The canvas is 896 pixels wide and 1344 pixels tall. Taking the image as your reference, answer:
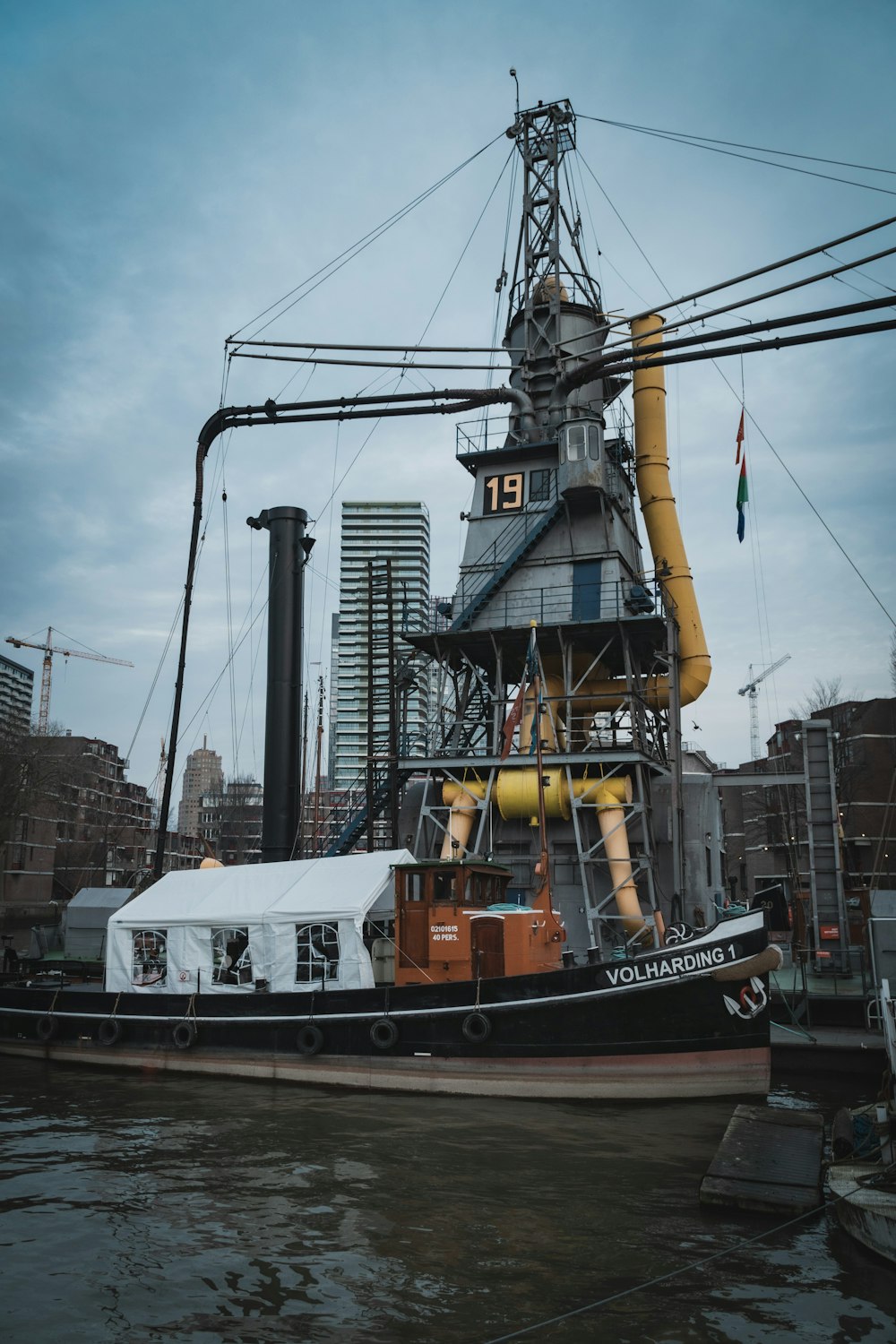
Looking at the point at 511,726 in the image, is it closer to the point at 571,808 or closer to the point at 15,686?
the point at 571,808

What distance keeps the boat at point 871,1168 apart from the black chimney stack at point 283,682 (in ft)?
59.6

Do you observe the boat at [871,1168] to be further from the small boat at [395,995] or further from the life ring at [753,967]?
the small boat at [395,995]

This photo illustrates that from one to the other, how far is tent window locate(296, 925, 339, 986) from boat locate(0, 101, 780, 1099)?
0.06m

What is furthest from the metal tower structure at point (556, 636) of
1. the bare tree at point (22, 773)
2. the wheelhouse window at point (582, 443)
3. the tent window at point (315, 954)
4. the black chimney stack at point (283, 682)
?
the bare tree at point (22, 773)

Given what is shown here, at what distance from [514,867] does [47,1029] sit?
13265 mm

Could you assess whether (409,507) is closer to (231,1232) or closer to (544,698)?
(544,698)

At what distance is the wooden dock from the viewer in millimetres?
10391

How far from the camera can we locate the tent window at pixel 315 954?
1900cm

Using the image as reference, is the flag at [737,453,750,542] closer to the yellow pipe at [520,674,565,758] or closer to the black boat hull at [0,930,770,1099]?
the yellow pipe at [520,674,565,758]

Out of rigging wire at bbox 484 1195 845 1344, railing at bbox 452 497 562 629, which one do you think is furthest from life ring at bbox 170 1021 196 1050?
railing at bbox 452 497 562 629

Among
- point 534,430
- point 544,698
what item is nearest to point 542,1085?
point 544,698

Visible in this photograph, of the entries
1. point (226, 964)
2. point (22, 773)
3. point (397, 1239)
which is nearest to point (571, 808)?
point (226, 964)

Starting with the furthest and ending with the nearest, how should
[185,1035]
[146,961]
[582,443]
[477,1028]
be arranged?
1. [582,443]
2. [146,961]
3. [185,1035]
4. [477,1028]

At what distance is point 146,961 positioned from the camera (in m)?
21.4
